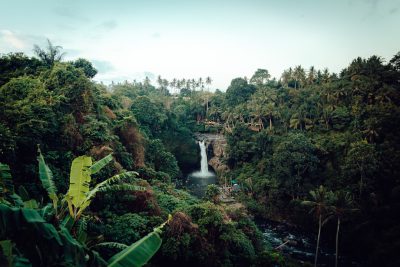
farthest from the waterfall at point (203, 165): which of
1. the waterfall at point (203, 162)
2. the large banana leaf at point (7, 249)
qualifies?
the large banana leaf at point (7, 249)

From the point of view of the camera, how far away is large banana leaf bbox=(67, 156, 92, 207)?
698 cm

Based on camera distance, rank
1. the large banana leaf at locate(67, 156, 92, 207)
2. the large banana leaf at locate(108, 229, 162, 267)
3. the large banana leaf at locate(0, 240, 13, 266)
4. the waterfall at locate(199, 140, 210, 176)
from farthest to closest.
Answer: the waterfall at locate(199, 140, 210, 176), the large banana leaf at locate(67, 156, 92, 207), the large banana leaf at locate(108, 229, 162, 267), the large banana leaf at locate(0, 240, 13, 266)

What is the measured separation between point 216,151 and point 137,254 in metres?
50.4

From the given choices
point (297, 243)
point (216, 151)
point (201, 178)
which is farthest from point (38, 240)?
point (216, 151)

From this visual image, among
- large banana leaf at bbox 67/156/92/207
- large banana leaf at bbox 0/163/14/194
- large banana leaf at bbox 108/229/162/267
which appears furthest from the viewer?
large banana leaf at bbox 67/156/92/207

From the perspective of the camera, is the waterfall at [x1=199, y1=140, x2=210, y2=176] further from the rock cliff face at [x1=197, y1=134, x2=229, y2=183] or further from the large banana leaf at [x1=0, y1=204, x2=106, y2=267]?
the large banana leaf at [x1=0, y1=204, x2=106, y2=267]

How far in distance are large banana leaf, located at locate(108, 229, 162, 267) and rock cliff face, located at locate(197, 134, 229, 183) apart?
4371 cm

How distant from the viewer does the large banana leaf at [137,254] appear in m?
5.22

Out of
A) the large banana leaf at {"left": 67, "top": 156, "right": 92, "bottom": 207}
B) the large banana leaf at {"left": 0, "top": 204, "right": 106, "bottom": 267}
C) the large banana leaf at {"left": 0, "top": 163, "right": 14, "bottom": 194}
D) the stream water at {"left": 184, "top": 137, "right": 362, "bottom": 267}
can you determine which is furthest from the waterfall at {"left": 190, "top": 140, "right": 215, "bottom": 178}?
the large banana leaf at {"left": 0, "top": 204, "right": 106, "bottom": 267}

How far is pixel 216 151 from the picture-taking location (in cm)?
5556

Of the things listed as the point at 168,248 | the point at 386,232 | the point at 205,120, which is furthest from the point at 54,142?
the point at 205,120

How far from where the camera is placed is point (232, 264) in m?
16.6

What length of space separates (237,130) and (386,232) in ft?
85.7

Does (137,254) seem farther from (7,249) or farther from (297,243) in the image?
(297,243)
